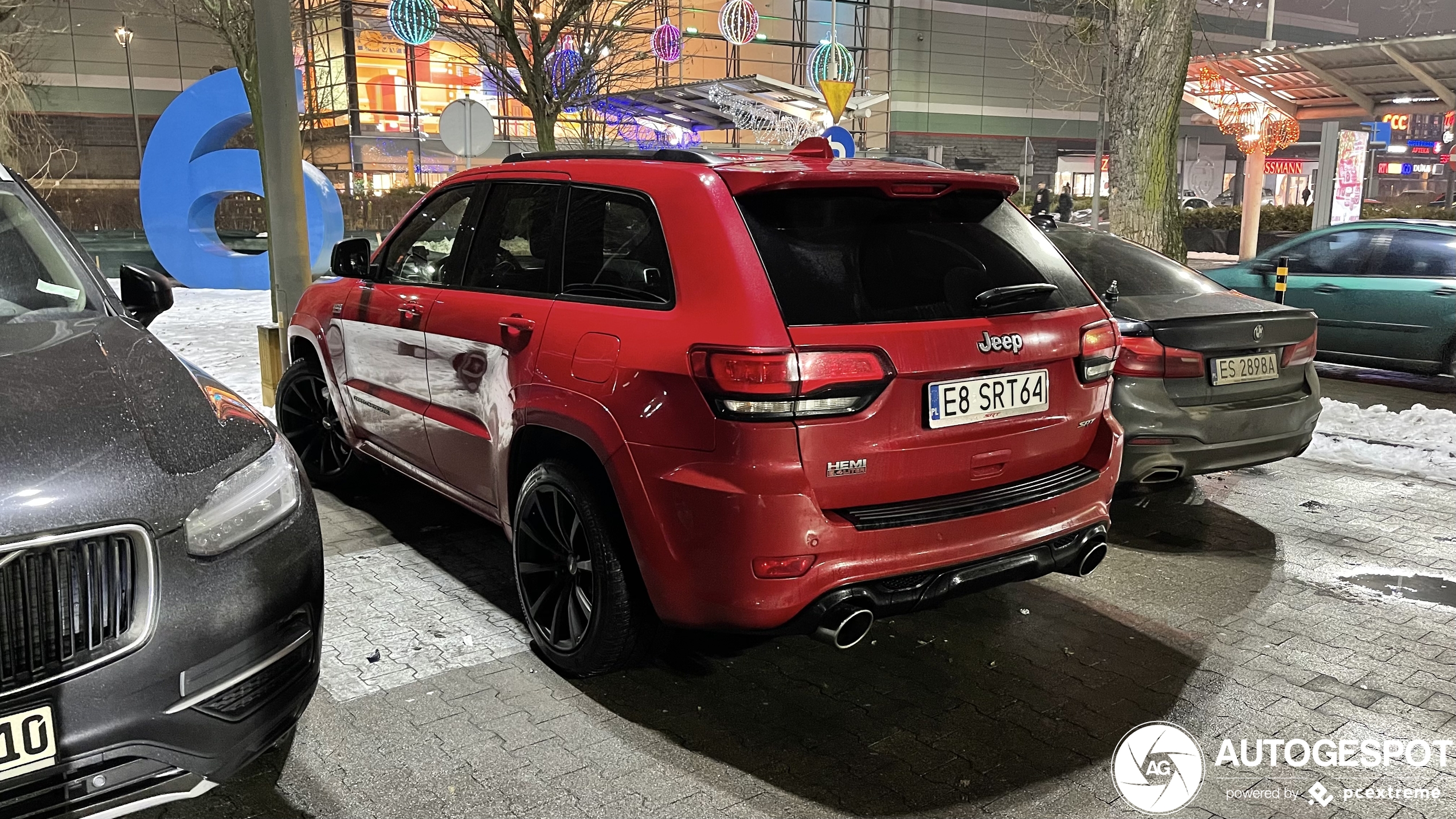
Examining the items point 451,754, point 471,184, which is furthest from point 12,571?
point 471,184

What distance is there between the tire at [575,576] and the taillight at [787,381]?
2.33 ft

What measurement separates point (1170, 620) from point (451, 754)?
2.85m

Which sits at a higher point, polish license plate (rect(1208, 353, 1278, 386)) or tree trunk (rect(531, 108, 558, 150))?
tree trunk (rect(531, 108, 558, 150))

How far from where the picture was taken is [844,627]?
304cm

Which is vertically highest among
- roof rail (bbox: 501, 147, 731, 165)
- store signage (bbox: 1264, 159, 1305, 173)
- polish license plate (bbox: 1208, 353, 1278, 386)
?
store signage (bbox: 1264, 159, 1305, 173)

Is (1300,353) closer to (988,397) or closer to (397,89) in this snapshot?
(988,397)

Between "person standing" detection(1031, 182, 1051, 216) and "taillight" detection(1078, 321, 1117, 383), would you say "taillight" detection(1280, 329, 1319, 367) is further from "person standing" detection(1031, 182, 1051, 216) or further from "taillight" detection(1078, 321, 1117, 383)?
"person standing" detection(1031, 182, 1051, 216)

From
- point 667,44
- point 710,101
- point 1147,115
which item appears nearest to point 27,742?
point 1147,115

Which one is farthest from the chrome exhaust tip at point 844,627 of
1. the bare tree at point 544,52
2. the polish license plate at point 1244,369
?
the bare tree at point 544,52

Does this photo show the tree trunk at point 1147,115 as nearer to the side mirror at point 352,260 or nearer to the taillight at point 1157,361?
the taillight at point 1157,361

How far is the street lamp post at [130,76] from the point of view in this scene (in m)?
34.4

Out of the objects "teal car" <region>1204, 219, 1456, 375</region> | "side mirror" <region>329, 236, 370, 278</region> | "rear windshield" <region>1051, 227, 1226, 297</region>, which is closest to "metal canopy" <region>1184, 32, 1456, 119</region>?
Result: "teal car" <region>1204, 219, 1456, 375</region>

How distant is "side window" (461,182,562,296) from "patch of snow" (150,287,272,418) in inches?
148

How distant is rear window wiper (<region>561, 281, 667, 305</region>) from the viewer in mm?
3305
